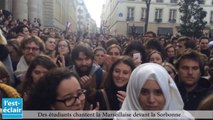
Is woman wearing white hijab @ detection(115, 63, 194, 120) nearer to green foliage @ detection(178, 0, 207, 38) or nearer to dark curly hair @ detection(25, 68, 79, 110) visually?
dark curly hair @ detection(25, 68, 79, 110)

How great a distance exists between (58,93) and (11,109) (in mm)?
635

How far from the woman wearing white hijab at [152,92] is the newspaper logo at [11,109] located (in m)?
0.94

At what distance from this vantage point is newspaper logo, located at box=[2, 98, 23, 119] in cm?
322

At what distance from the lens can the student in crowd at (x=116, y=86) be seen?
4.02 m

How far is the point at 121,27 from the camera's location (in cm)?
6266

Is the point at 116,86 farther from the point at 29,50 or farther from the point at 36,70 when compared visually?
the point at 29,50

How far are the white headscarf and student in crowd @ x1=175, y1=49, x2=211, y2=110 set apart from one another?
1.18 m

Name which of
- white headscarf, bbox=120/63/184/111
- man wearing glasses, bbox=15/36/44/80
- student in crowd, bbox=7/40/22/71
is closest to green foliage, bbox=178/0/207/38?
student in crowd, bbox=7/40/22/71

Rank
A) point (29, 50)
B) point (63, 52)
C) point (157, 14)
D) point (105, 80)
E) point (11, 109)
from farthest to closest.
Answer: point (157, 14) → point (63, 52) → point (29, 50) → point (105, 80) → point (11, 109)

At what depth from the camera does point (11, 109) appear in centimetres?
322

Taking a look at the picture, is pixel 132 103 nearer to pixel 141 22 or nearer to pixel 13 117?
pixel 13 117

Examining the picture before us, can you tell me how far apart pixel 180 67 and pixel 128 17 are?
5905 centimetres

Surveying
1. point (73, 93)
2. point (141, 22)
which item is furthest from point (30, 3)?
point (141, 22)

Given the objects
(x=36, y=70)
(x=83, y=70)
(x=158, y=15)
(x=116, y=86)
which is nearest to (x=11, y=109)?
(x=36, y=70)
